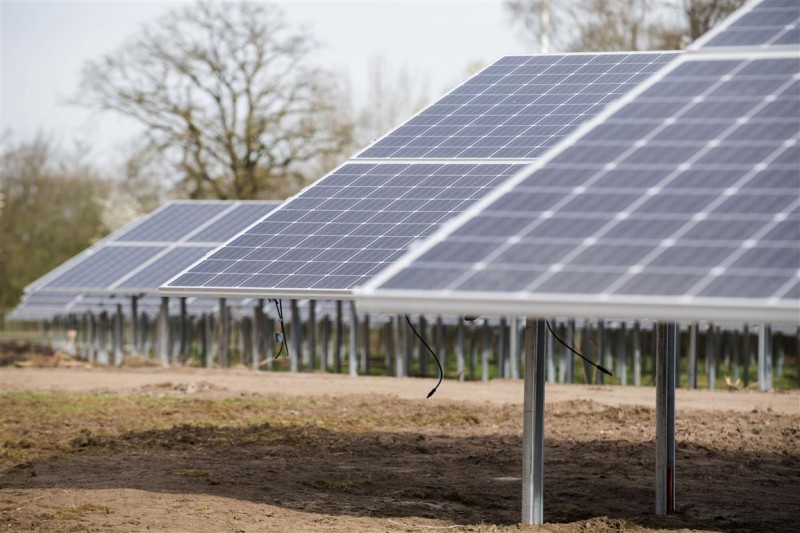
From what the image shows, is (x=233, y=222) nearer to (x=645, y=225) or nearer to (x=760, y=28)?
(x=760, y=28)

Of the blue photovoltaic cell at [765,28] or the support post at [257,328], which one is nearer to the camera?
the blue photovoltaic cell at [765,28]

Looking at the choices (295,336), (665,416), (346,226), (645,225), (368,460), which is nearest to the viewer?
(645,225)

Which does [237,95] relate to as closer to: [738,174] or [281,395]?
[281,395]

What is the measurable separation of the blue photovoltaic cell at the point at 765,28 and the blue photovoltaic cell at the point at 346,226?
5.12m

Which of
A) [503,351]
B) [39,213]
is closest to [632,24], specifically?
[503,351]

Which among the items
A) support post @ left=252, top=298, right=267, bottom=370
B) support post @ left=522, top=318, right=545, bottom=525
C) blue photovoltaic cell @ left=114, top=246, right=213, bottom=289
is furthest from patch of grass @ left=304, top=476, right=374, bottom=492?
support post @ left=252, top=298, right=267, bottom=370

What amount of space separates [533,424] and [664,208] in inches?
147

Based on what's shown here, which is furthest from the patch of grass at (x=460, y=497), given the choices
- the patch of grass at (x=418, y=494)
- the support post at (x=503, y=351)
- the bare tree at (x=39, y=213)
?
the bare tree at (x=39, y=213)

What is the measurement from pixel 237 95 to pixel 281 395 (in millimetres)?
33654

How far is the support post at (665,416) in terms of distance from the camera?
13977 mm

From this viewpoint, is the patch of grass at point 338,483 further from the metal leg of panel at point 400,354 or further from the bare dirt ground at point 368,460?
the metal leg of panel at point 400,354

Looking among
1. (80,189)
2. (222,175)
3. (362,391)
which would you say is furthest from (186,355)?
(80,189)

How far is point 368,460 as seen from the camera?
19.0 metres

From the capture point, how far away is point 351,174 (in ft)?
57.4
